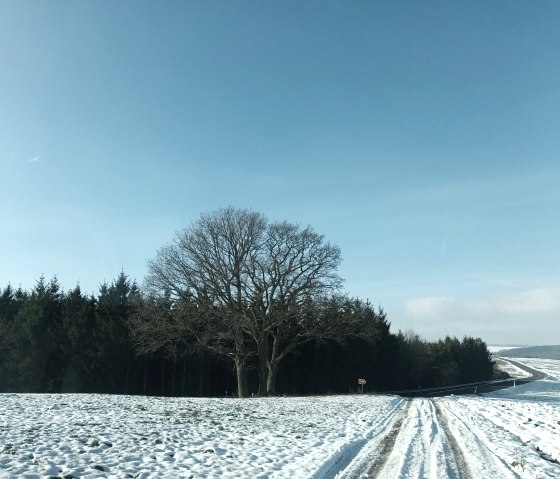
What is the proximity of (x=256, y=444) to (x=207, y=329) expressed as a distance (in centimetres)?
2735

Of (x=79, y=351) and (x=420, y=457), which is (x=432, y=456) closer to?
(x=420, y=457)

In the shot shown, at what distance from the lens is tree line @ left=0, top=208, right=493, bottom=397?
39.3m

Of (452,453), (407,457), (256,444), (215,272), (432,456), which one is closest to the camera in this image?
(407,457)

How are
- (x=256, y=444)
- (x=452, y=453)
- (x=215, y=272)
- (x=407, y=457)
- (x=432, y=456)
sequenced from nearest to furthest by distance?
(x=407, y=457) < (x=432, y=456) < (x=452, y=453) < (x=256, y=444) < (x=215, y=272)

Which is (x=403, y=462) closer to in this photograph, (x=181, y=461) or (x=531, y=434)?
(x=181, y=461)

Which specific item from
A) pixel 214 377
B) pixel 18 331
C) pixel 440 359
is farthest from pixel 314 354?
pixel 440 359

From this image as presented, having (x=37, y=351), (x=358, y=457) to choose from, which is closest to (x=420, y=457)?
(x=358, y=457)

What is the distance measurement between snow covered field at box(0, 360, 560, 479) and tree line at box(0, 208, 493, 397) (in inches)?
727

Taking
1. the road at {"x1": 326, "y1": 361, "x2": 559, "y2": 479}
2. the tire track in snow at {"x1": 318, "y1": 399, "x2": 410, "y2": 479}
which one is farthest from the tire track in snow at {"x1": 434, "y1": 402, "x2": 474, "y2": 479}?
the tire track in snow at {"x1": 318, "y1": 399, "x2": 410, "y2": 479}

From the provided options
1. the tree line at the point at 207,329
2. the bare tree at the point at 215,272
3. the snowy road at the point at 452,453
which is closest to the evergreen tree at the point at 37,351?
the tree line at the point at 207,329

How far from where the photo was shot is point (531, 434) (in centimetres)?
1630

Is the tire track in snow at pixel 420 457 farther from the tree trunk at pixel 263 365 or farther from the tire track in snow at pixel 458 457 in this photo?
the tree trunk at pixel 263 365

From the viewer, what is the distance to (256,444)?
43.4 feet

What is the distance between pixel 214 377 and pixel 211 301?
22282 mm
